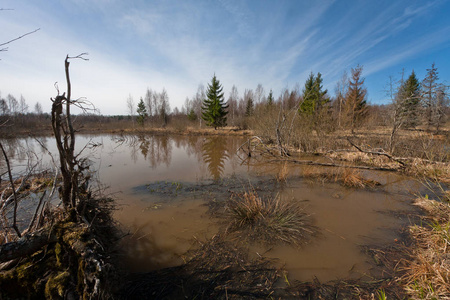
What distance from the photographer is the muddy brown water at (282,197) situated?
303cm

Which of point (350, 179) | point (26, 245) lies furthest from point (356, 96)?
point (26, 245)

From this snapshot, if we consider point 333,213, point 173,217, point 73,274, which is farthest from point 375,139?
point 73,274

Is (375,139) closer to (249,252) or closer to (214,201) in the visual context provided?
(214,201)

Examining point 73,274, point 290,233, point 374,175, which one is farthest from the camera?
point 374,175

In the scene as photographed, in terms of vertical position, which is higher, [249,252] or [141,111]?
[141,111]

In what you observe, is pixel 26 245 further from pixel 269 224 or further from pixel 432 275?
pixel 432 275

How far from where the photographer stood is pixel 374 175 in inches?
316

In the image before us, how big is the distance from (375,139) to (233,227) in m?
13.2

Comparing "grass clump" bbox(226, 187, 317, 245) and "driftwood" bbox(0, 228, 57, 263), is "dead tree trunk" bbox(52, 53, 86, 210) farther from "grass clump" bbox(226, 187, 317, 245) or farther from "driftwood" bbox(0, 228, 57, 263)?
"grass clump" bbox(226, 187, 317, 245)

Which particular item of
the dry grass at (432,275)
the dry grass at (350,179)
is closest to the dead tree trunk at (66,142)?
the dry grass at (432,275)

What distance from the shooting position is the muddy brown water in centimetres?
303

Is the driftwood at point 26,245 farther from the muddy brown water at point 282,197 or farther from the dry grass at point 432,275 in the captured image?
the dry grass at point 432,275

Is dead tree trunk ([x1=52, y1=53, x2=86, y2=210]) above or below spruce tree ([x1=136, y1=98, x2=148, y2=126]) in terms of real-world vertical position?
below

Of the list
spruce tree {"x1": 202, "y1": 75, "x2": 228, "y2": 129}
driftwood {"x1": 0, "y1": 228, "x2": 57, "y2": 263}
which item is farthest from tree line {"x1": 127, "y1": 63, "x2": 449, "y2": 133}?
driftwood {"x1": 0, "y1": 228, "x2": 57, "y2": 263}
